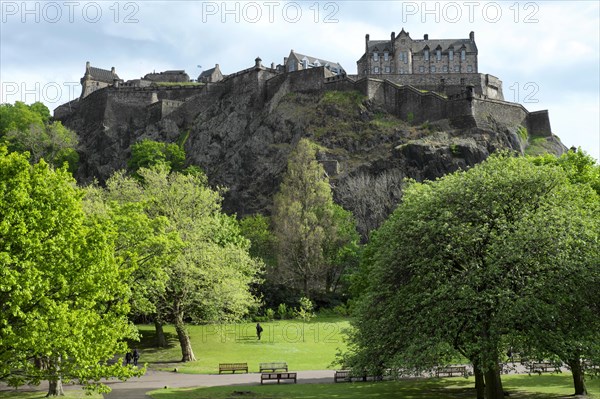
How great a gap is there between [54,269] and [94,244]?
1608mm

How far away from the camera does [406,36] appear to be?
105 meters

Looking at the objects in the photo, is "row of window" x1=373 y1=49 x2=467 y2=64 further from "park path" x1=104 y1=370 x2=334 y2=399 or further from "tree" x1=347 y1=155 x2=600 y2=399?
"tree" x1=347 y1=155 x2=600 y2=399

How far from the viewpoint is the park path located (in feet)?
89.9

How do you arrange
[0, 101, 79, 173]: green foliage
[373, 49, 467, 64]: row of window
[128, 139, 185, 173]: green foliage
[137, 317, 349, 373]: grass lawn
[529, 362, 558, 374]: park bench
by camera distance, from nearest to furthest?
[529, 362, 558, 374]: park bench → [137, 317, 349, 373]: grass lawn → [128, 139, 185, 173]: green foliage → [0, 101, 79, 173]: green foliage → [373, 49, 467, 64]: row of window

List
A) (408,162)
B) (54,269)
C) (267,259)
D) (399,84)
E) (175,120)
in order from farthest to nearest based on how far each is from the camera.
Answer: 1. (175,120)
2. (399,84)
3. (408,162)
4. (267,259)
5. (54,269)

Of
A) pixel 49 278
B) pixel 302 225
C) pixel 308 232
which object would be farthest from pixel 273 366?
pixel 302 225

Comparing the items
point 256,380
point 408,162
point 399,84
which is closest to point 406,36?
point 399,84

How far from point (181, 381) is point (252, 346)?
40.3 ft

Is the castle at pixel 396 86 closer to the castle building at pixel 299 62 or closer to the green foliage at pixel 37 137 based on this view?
the castle building at pixel 299 62

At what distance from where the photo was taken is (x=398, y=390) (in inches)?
1088

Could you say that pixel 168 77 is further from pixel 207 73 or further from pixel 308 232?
pixel 308 232

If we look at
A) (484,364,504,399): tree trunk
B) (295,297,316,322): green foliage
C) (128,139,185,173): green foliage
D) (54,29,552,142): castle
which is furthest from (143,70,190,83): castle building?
(484,364,504,399): tree trunk

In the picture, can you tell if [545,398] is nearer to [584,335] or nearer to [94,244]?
[584,335]

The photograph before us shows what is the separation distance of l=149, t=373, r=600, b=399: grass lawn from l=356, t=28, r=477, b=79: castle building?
7945cm
